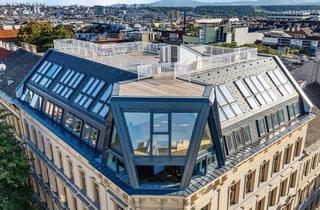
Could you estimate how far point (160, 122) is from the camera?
1708 cm

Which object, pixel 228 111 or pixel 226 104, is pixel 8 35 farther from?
pixel 228 111

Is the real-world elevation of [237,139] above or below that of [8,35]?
below

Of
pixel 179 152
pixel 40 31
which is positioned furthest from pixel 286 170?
pixel 40 31

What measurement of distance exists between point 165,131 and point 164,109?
131cm

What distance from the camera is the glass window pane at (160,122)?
17.0 metres

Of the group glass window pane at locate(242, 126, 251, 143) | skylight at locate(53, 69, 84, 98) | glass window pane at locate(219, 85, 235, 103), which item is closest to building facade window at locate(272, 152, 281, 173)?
glass window pane at locate(242, 126, 251, 143)

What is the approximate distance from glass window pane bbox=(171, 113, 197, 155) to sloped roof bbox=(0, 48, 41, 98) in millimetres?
27733

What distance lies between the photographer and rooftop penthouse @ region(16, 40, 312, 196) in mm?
17188

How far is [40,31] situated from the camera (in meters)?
80.9

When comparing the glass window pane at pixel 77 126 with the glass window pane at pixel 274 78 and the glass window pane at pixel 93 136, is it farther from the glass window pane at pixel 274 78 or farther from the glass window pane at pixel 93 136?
the glass window pane at pixel 274 78

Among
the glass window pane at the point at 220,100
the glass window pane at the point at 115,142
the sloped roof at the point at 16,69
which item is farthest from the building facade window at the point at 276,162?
the sloped roof at the point at 16,69

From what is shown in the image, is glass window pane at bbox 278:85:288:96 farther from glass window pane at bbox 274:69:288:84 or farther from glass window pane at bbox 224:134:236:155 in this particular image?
glass window pane at bbox 224:134:236:155

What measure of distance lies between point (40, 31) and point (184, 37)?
70.4 metres

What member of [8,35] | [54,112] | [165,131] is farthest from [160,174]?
[8,35]
